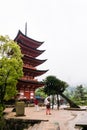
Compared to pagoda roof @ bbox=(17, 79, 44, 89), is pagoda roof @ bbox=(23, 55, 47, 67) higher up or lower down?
higher up

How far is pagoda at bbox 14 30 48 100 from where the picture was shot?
153 feet

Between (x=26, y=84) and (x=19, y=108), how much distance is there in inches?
879

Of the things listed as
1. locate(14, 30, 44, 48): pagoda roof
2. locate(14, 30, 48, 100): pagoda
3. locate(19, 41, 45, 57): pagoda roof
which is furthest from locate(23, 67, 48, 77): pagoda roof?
locate(14, 30, 44, 48): pagoda roof

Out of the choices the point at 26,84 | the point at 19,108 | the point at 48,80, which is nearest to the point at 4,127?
the point at 19,108

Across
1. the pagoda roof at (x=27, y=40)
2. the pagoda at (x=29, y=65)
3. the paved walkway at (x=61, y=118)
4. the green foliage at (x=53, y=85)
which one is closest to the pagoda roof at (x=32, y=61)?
the pagoda at (x=29, y=65)

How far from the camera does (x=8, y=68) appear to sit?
2739cm

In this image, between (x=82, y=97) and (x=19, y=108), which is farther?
(x=82, y=97)

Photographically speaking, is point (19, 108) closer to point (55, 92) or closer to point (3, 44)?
point (3, 44)

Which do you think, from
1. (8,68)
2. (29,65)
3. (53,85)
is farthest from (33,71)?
(8,68)

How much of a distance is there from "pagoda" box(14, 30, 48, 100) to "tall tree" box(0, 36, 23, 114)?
15.9 meters

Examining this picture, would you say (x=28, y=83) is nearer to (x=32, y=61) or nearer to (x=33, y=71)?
(x=33, y=71)

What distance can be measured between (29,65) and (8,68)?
22.6 m

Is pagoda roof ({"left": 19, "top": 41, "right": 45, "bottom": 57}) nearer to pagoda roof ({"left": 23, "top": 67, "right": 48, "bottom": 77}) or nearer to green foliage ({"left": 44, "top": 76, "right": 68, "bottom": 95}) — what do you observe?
pagoda roof ({"left": 23, "top": 67, "right": 48, "bottom": 77})

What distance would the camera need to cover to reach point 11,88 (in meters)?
28.2
